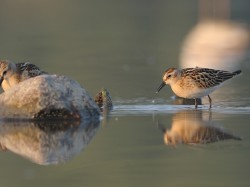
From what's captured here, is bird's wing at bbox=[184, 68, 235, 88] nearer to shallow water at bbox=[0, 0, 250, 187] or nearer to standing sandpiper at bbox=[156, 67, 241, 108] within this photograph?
standing sandpiper at bbox=[156, 67, 241, 108]

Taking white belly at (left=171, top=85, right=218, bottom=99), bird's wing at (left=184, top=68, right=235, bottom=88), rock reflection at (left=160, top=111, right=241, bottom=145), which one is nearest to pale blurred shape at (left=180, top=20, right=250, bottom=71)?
bird's wing at (left=184, top=68, right=235, bottom=88)

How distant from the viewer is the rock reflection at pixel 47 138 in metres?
9.34

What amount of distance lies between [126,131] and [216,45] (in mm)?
14167

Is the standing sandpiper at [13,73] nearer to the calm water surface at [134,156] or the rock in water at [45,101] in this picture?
the rock in water at [45,101]

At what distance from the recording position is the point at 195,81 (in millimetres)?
12648

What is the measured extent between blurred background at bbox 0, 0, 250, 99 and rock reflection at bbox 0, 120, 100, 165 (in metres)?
2.86

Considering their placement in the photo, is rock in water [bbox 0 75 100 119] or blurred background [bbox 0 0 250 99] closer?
rock in water [bbox 0 75 100 119]

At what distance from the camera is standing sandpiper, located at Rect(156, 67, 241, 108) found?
12.6 metres

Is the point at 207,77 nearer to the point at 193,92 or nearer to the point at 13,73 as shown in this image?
the point at 193,92

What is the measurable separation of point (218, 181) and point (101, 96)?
16.5ft

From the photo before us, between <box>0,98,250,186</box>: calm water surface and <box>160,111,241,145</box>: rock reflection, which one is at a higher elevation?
<box>0,98,250,186</box>: calm water surface

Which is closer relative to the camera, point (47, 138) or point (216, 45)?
point (47, 138)

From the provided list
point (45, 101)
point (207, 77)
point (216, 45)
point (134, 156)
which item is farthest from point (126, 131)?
point (216, 45)

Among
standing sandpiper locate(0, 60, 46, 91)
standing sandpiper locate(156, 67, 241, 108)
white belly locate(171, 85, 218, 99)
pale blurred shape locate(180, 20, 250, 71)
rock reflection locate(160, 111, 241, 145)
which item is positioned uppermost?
standing sandpiper locate(0, 60, 46, 91)
